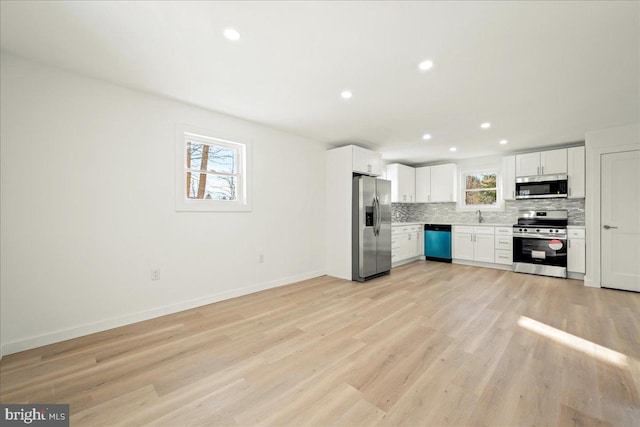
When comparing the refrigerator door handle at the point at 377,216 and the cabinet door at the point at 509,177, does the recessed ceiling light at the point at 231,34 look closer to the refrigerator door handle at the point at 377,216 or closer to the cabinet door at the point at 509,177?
the refrigerator door handle at the point at 377,216

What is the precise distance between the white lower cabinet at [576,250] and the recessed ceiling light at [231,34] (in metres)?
5.86

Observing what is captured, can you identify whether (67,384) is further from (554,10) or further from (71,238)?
(554,10)

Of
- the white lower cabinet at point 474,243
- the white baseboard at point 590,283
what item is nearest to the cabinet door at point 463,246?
the white lower cabinet at point 474,243

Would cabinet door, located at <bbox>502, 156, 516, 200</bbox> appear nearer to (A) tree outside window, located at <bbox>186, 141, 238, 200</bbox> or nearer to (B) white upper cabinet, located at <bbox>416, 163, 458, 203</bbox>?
(B) white upper cabinet, located at <bbox>416, 163, 458, 203</bbox>

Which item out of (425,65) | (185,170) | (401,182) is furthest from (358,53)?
(401,182)

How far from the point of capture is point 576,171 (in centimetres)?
467

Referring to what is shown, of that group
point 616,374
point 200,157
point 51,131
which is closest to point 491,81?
point 616,374

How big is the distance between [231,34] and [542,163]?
19.0ft

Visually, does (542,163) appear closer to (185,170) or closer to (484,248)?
(484,248)

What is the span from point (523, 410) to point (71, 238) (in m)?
3.78

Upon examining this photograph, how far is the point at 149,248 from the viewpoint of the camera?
294 centimetres

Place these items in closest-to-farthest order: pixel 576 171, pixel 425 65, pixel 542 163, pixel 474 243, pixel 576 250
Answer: pixel 425 65
pixel 576 250
pixel 576 171
pixel 542 163
pixel 474 243

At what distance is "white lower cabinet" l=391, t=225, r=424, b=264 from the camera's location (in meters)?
5.64

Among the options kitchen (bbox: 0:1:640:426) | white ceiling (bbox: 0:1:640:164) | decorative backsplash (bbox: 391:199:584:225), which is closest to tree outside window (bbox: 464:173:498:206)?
decorative backsplash (bbox: 391:199:584:225)
